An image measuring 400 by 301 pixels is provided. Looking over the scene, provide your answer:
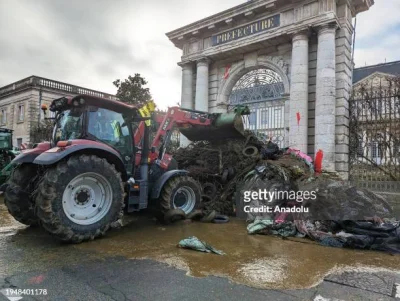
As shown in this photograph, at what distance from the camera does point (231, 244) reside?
4.44 metres

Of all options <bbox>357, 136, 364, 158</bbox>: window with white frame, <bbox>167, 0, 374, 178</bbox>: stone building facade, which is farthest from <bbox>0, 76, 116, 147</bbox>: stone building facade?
<bbox>357, 136, 364, 158</bbox>: window with white frame

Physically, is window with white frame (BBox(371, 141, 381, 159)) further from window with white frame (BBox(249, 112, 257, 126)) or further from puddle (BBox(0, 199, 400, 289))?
puddle (BBox(0, 199, 400, 289))

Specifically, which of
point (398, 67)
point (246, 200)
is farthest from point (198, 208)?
point (398, 67)

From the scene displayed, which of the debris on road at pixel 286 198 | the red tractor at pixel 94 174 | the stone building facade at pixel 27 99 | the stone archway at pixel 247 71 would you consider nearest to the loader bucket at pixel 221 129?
the debris on road at pixel 286 198

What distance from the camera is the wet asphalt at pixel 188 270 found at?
108 inches

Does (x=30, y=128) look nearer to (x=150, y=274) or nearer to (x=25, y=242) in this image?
(x=25, y=242)

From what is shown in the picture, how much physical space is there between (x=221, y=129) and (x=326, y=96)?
3685mm

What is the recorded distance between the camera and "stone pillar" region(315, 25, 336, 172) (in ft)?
28.7

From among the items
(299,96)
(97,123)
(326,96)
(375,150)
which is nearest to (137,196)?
(97,123)

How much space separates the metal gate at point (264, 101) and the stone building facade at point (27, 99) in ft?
52.0

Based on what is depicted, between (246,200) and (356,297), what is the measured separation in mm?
3703

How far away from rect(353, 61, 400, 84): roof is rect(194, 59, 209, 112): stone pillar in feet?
52.2

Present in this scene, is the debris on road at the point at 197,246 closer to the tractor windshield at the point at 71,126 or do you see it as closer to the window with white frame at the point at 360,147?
the tractor windshield at the point at 71,126

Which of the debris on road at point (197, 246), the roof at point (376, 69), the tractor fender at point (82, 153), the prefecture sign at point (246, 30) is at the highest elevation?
the roof at point (376, 69)
